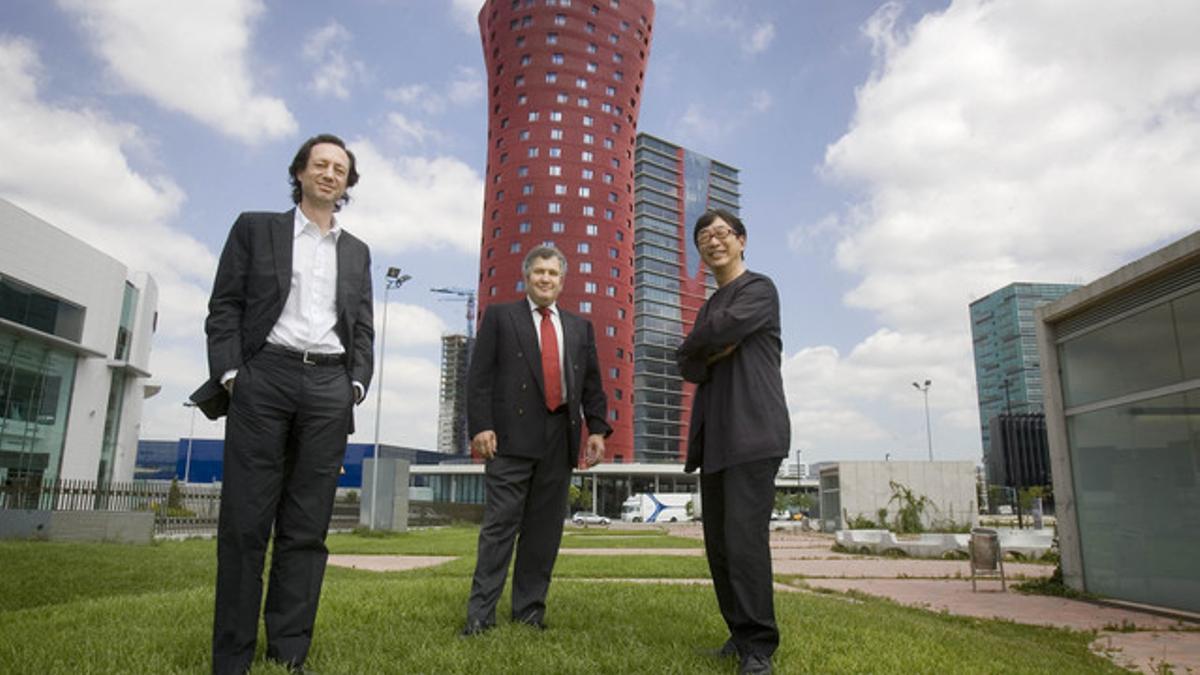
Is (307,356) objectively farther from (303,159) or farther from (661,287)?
(661,287)

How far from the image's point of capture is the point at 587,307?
7994 centimetres

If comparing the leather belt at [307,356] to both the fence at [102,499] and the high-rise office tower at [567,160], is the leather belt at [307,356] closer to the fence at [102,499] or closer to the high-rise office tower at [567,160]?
the fence at [102,499]

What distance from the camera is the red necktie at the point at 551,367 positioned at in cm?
406

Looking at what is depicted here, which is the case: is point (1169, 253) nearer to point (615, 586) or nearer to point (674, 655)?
point (615, 586)

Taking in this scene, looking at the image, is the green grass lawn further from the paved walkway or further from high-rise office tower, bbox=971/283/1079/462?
high-rise office tower, bbox=971/283/1079/462

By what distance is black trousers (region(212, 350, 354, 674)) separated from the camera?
109 inches

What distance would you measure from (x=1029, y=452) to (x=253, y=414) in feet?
113

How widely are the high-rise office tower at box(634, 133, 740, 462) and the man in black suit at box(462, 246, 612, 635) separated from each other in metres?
108

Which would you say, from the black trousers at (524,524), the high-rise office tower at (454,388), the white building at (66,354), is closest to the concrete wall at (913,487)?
the black trousers at (524,524)

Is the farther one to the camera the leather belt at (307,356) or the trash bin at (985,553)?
the trash bin at (985,553)

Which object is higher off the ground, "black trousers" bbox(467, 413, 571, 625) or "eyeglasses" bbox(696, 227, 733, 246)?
"eyeglasses" bbox(696, 227, 733, 246)

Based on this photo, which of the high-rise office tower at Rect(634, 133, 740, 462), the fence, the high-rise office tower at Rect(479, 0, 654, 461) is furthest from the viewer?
the high-rise office tower at Rect(634, 133, 740, 462)

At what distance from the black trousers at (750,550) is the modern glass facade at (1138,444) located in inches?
245

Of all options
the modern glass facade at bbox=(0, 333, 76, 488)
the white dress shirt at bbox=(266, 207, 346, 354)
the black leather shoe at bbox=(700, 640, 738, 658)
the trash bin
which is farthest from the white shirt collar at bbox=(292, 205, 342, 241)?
the modern glass facade at bbox=(0, 333, 76, 488)
